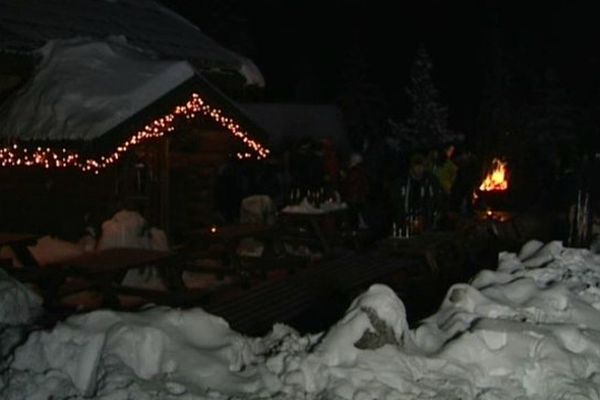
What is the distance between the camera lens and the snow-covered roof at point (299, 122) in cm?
2973

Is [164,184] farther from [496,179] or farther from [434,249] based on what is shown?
[496,179]

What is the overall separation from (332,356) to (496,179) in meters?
17.7

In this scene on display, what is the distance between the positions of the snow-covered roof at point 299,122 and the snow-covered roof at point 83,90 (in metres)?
16.9

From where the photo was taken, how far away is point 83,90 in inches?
411

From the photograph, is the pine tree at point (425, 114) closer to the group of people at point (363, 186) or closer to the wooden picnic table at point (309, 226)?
the group of people at point (363, 186)

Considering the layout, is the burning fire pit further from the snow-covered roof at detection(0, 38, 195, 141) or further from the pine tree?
the pine tree

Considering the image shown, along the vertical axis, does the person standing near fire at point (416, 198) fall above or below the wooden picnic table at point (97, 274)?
above

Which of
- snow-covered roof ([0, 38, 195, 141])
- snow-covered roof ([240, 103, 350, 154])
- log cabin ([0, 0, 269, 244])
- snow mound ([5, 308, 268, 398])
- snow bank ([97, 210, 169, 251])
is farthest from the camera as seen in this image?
snow-covered roof ([240, 103, 350, 154])

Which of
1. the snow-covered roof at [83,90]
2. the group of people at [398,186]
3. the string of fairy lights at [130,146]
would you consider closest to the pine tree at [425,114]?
the group of people at [398,186]

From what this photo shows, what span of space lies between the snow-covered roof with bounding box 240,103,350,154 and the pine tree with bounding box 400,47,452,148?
4818mm

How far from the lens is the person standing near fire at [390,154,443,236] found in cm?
1340

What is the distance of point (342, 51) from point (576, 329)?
149 feet

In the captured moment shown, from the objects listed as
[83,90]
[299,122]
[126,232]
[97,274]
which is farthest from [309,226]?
[299,122]

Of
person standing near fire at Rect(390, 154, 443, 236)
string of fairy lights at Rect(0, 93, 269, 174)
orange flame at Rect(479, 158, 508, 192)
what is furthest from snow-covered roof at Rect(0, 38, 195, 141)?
orange flame at Rect(479, 158, 508, 192)
